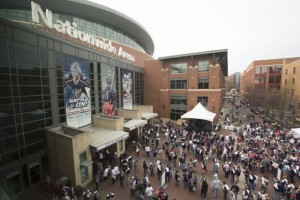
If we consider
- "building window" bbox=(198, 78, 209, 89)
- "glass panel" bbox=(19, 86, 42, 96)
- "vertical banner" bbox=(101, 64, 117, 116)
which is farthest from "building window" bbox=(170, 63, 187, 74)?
"glass panel" bbox=(19, 86, 42, 96)

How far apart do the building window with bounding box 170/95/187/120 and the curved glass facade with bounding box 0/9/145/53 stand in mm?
18675

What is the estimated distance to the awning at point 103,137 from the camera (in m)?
13.9

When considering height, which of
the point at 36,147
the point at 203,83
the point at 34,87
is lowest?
the point at 36,147

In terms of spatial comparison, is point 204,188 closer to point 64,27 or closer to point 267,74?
point 64,27

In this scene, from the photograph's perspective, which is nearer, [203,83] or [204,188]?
[204,188]

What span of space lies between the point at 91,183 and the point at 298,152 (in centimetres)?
2008

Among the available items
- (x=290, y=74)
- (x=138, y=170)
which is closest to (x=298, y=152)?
(x=138, y=170)

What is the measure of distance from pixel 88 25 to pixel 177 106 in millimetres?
24405

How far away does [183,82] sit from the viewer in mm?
33094

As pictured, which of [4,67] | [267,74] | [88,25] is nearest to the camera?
[4,67]

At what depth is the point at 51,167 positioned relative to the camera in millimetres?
13688

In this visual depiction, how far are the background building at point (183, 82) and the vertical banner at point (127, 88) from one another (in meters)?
7.89

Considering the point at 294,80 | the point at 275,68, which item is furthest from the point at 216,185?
the point at 275,68

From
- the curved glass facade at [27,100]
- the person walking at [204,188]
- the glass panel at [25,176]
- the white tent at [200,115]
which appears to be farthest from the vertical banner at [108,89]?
the person walking at [204,188]
